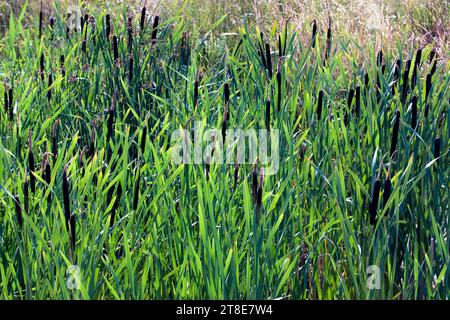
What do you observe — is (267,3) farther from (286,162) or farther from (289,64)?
(286,162)

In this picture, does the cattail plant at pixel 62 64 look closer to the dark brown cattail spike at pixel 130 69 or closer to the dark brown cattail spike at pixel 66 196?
the dark brown cattail spike at pixel 130 69

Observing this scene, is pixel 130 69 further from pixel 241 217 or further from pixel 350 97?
pixel 241 217

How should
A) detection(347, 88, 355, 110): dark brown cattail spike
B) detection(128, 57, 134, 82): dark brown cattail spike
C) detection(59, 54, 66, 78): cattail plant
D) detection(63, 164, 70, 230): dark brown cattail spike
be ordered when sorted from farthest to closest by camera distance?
detection(59, 54, 66, 78): cattail plant < detection(128, 57, 134, 82): dark brown cattail spike < detection(347, 88, 355, 110): dark brown cattail spike < detection(63, 164, 70, 230): dark brown cattail spike

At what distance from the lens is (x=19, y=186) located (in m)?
1.91

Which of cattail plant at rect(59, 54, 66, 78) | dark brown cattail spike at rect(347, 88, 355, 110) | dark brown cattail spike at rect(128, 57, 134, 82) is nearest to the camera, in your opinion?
dark brown cattail spike at rect(347, 88, 355, 110)

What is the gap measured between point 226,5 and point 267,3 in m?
0.28

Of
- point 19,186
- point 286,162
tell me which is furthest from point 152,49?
point 19,186

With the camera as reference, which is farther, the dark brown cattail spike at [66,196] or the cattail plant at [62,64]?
the cattail plant at [62,64]

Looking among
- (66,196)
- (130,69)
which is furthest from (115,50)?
(66,196)

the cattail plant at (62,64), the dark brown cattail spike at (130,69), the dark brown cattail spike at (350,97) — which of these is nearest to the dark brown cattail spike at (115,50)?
the dark brown cattail spike at (130,69)

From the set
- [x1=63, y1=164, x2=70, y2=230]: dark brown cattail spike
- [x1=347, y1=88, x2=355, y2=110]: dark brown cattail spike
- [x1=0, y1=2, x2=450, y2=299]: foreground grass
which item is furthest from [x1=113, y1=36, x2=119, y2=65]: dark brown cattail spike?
[x1=63, y1=164, x2=70, y2=230]: dark brown cattail spike

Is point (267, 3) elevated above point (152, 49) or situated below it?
above

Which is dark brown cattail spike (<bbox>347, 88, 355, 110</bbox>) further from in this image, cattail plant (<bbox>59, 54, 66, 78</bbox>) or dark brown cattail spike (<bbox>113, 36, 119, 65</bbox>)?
cattail plant (<bbox>59, 54, 66, 78</bbox>)

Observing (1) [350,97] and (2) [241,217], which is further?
(1) [350,97]
